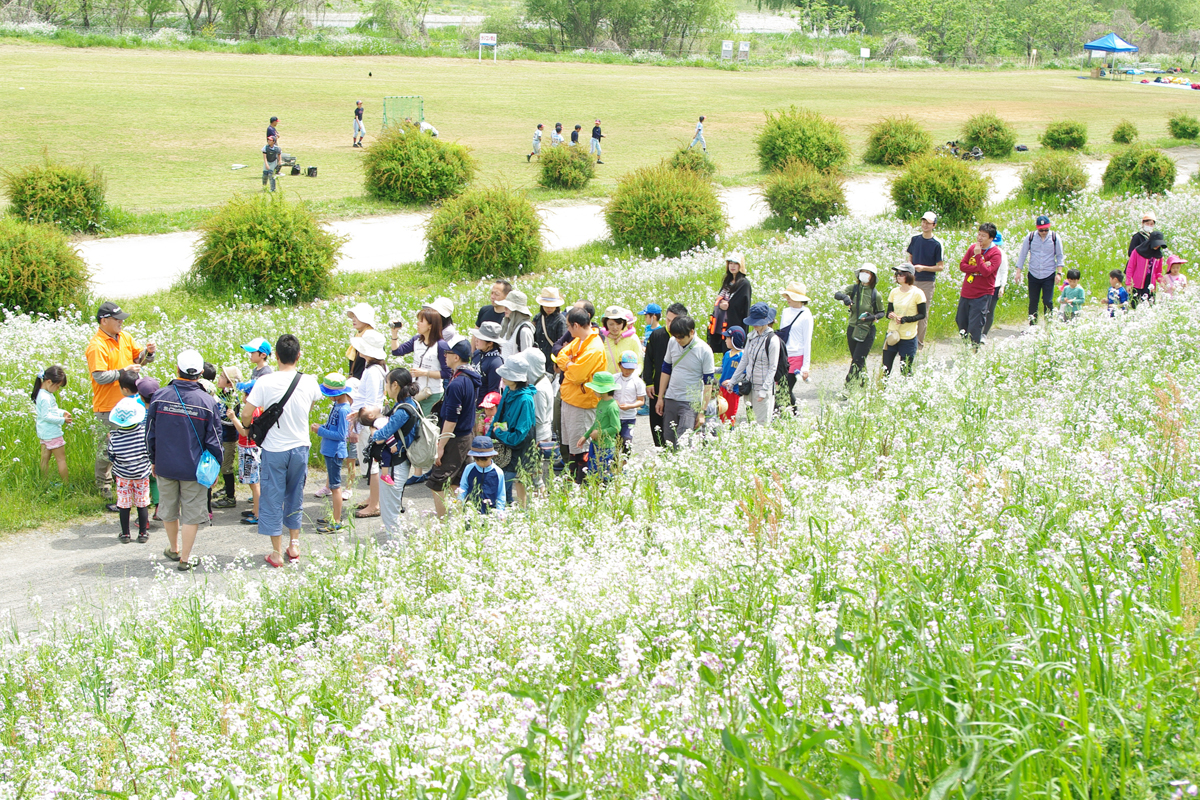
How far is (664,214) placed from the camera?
1886cm

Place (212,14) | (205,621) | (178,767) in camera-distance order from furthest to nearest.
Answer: (212,14), (205,621), (178,767)

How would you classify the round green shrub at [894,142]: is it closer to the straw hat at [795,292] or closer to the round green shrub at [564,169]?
the round green shrub at [564,169]

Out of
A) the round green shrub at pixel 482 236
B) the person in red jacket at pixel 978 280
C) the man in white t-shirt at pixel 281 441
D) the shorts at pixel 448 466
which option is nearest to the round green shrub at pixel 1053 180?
the person in red jacket at pixel 978 280

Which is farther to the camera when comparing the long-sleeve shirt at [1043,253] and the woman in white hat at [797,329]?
the long-sleeve shirt at [1043,253]

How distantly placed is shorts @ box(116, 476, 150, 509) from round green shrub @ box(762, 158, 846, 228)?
1674 centimetres

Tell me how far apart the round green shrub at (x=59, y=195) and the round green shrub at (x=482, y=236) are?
7564mm

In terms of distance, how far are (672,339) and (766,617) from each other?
16.9 feet

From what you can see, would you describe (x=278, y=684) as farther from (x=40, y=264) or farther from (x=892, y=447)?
(x=40, y=264)

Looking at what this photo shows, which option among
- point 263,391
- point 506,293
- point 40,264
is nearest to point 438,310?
point 506,293

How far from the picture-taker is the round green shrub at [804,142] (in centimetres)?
2881

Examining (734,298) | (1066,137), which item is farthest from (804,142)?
(734,298)

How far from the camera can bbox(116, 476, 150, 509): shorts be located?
26.1ft

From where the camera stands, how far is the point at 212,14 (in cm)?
7069

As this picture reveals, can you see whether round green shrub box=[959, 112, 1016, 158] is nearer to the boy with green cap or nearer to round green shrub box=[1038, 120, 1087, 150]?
round green shrub box=[1038, 120, 1087, 150]
